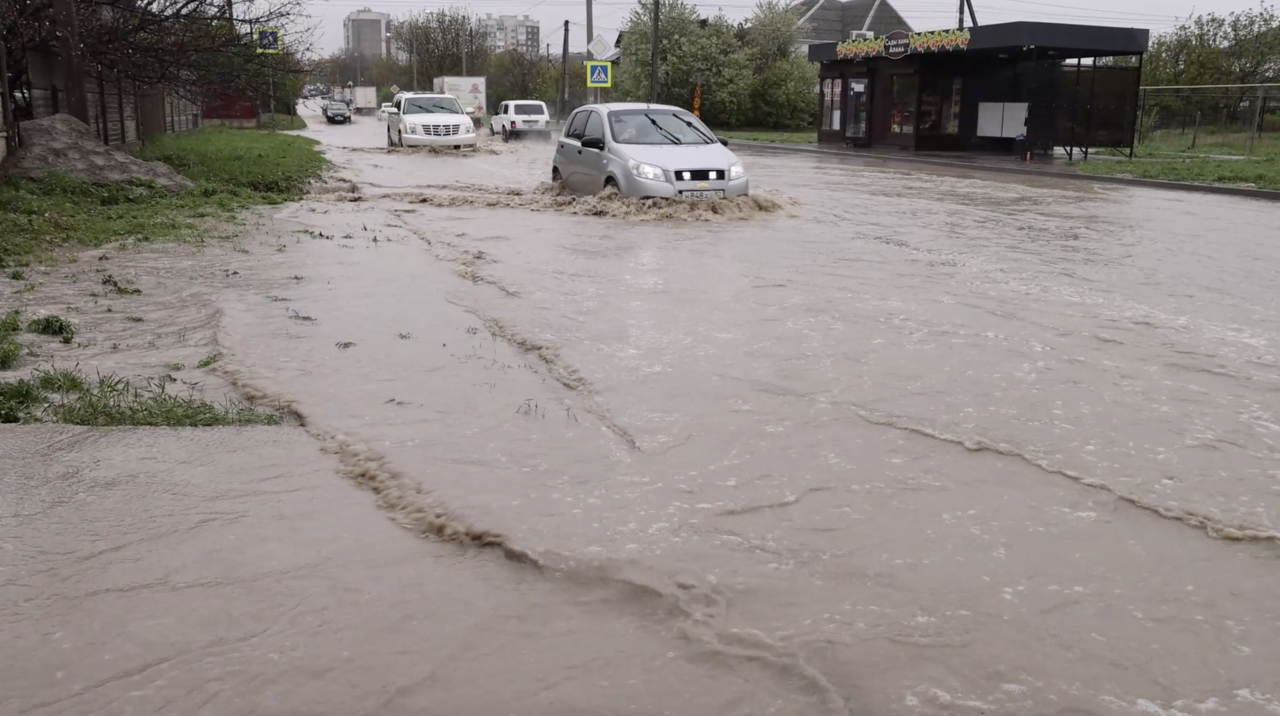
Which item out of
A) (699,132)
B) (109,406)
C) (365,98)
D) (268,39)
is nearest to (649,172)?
(699,132)

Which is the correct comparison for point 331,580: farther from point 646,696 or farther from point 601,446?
point 601,446

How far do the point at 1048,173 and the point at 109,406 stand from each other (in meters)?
21.5

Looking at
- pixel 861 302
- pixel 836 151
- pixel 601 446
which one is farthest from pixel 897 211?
pixel 836 151

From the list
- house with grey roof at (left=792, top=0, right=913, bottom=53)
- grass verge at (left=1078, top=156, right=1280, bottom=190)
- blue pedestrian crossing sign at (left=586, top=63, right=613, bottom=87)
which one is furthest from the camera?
house with grey roof at (left=792, top=0, right=913, bottom=53)

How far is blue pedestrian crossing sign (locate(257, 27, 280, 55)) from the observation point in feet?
65.6

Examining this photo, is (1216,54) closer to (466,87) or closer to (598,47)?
(598,47)

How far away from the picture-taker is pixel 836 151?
106ft

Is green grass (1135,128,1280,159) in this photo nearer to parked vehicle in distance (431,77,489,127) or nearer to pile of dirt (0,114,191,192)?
pile of dirt (0,114,191,192)

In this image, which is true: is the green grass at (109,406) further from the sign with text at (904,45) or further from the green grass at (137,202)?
the sign with text at (904,45)

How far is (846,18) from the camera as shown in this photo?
72.4 metres

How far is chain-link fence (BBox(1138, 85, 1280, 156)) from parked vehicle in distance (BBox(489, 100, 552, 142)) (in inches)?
864

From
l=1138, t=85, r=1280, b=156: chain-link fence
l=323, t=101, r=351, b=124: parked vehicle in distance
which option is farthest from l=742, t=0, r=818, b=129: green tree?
l=323, t=101, r=351, b=124: parked vehicle in distance

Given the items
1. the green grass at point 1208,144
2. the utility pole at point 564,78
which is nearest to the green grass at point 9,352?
the green grass at point 1208,144

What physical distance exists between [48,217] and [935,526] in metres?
11.2
